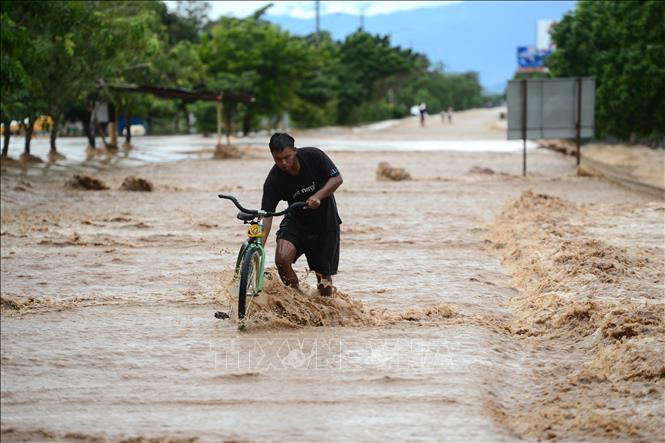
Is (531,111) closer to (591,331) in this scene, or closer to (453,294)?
(453,294)

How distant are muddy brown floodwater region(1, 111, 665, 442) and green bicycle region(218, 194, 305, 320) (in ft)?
0.89

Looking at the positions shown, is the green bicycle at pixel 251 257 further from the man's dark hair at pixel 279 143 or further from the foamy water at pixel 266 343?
the man's dark hair at pixel 279 143

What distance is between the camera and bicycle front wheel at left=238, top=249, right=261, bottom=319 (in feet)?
25.7

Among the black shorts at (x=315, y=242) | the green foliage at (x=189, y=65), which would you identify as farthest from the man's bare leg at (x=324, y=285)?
the green foliage at (x=189, y=65)

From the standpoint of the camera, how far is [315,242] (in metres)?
8.37

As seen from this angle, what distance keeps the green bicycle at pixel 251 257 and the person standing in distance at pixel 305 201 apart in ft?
0.51

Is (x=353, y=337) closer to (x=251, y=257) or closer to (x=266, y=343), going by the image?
(x=266, y=343)

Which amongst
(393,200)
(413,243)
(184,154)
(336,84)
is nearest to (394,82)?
(336,84)

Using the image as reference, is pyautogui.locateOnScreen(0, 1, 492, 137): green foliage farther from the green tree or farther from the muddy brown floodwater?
the muddy brown floodwater

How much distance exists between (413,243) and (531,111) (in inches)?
498

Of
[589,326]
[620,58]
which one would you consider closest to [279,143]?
[589,326]

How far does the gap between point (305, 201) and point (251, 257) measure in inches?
24.2

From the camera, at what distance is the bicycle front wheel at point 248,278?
308 inches

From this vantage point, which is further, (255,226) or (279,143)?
(255,226)
